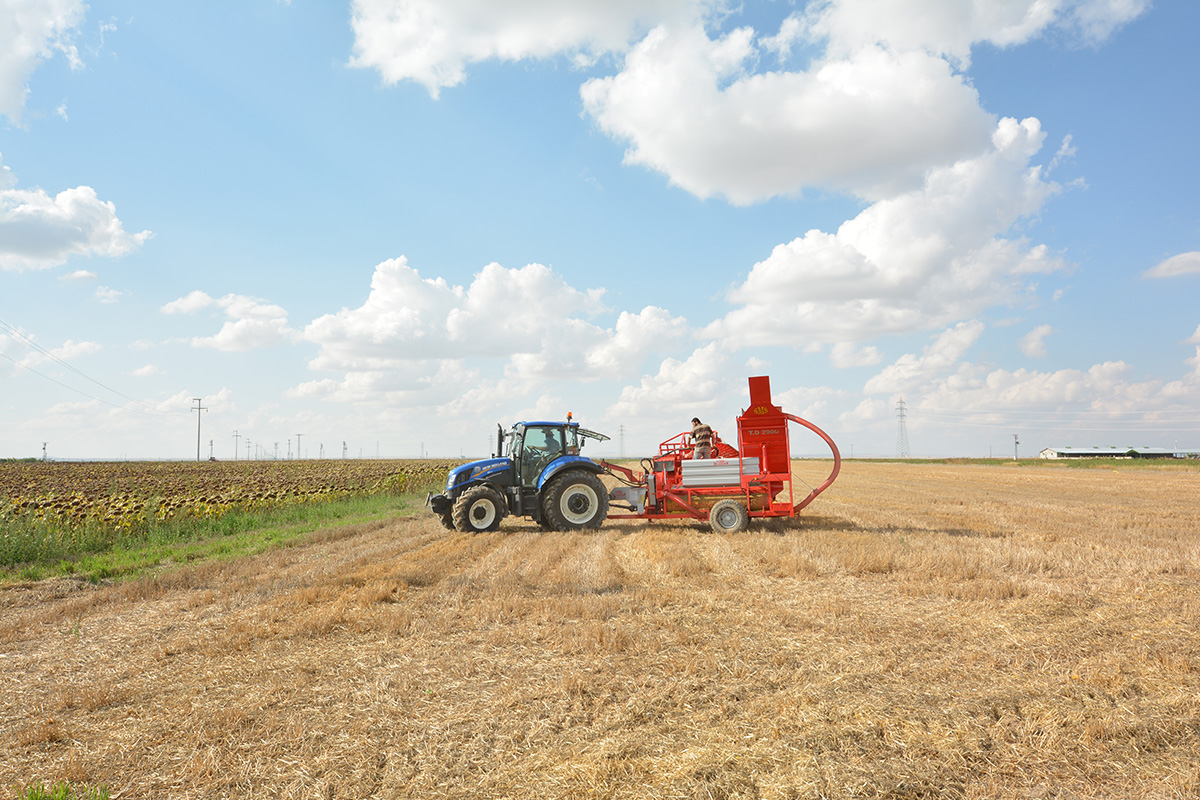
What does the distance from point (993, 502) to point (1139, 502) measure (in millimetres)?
4875

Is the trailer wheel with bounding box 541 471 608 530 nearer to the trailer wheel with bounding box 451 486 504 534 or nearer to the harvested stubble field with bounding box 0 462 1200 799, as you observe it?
the trailer wheel with bounding box 451 486 504 534

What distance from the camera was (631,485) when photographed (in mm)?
14516

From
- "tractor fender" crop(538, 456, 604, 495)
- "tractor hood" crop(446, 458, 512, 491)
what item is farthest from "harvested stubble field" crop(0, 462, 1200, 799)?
"tractor hood" crop(446, 458, 512, 491)

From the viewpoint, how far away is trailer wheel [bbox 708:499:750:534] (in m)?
13.5

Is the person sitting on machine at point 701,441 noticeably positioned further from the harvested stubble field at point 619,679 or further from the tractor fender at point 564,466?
the harvested stubble field at point 619,679

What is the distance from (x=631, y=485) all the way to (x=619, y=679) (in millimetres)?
9348

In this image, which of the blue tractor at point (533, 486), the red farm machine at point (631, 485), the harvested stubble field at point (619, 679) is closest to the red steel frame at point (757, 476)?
the red farm machine at point (631, 485)

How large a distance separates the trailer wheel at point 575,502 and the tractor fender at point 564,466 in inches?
5.8

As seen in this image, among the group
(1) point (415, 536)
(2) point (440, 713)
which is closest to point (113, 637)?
(2) point (440, 713)

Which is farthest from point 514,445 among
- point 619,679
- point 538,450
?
point 619,679

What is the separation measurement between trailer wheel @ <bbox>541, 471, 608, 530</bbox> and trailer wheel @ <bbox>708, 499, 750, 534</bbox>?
2214mm

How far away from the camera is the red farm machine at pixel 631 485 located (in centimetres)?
1381

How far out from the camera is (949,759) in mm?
3955

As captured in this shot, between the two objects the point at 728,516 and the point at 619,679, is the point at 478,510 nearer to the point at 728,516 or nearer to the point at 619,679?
the point at 728,516
